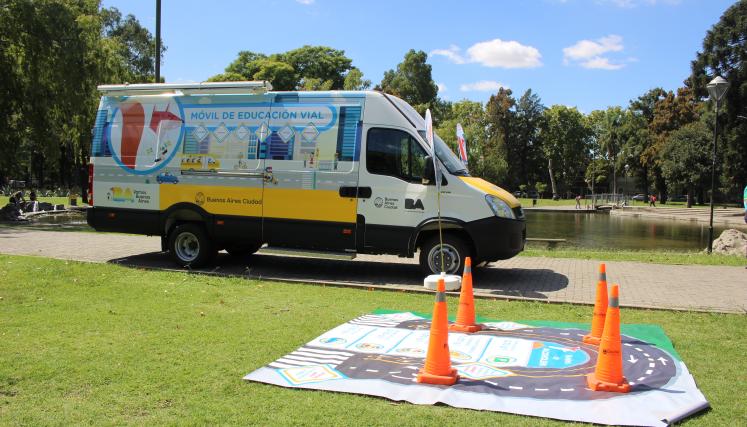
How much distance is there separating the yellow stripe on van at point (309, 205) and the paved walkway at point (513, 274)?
44.8 inches

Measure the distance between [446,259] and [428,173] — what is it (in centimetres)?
154

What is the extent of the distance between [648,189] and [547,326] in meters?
94.1

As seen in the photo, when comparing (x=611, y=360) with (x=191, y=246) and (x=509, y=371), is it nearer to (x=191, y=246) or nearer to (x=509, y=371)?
(x=509, y=371)

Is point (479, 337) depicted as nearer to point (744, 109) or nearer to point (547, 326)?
point (547, 326)

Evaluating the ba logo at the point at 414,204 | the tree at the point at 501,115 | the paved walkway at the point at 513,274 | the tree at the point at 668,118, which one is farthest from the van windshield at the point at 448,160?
the tree at the point at 501,115

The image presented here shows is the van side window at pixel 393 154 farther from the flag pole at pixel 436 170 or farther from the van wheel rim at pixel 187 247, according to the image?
the van wheel rim at pixel 187 247

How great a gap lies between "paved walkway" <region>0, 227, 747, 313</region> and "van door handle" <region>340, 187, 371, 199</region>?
5.03ft

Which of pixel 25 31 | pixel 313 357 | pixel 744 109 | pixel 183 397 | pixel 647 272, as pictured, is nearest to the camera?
pixel 183 397

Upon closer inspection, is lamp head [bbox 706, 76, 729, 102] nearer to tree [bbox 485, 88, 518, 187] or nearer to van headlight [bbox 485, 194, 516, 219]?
van headlight [bbox 485, 194, 516, 219]

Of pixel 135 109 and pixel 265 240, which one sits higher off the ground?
pixel 135 109

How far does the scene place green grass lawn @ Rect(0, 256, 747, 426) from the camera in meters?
4.07

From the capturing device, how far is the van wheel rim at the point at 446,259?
31.9 ft

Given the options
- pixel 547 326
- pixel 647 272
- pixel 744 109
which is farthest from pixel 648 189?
pixel 547 326

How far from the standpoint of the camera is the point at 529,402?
437cm
